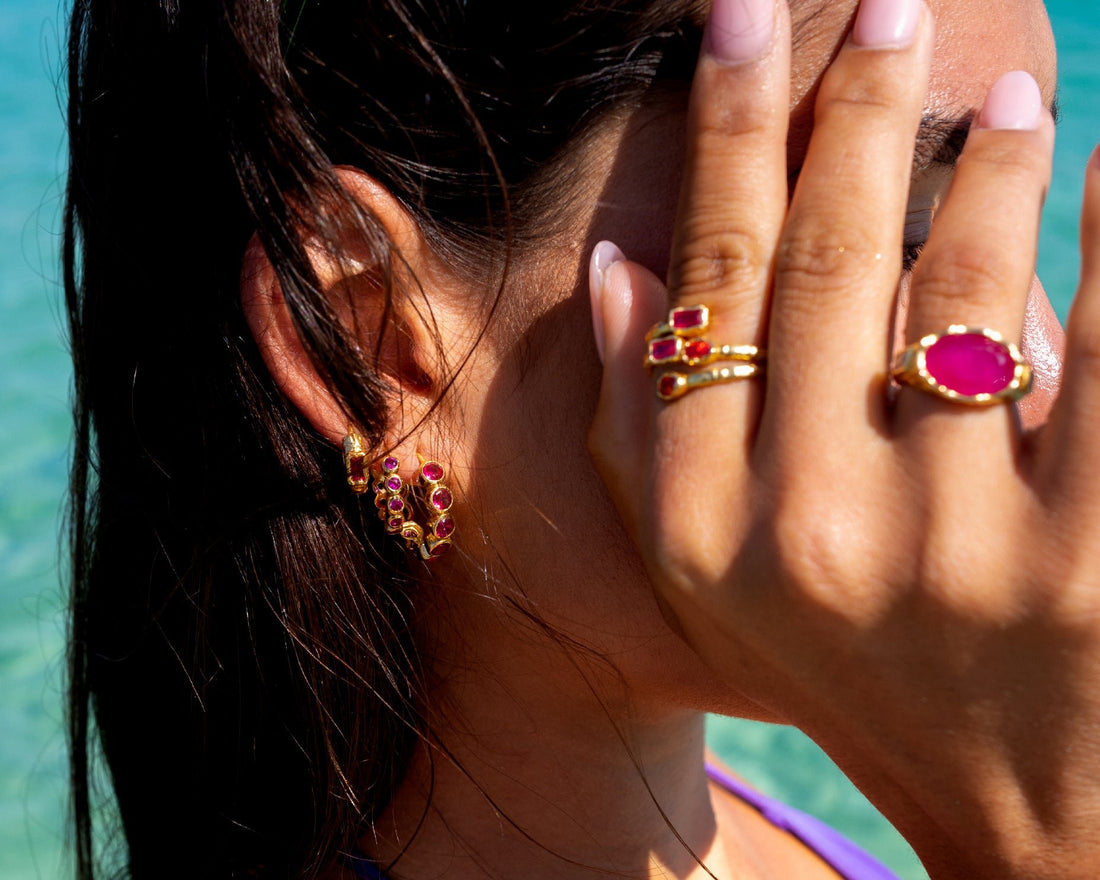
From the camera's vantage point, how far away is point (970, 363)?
3.12 feet

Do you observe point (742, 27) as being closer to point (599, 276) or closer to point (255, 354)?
point (599, 276)

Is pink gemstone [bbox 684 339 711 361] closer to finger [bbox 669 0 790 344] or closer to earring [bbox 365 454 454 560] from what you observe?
finger [bbox 669 0 790 344]

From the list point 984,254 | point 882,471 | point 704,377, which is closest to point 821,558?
point 882,471

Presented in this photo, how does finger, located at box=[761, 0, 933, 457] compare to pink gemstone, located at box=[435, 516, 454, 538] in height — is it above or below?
above

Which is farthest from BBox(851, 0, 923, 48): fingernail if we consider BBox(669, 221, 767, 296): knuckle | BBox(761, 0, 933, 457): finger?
BBox(669, 221, 767, 296): knuckle

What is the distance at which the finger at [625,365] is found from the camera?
1082 millimetres

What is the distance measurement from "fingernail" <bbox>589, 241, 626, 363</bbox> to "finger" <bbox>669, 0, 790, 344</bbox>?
89 mm

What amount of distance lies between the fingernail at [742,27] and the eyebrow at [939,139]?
0.20m

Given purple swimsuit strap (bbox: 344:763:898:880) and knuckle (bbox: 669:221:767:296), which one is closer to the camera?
knuckle (bbox: 669:221:767:296)

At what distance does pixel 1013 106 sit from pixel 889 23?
0.15 meters

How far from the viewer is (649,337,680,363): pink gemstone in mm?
1026

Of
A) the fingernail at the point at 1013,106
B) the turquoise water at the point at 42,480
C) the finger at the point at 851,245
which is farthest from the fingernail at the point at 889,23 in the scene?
the turquoise water at the point at 42,480

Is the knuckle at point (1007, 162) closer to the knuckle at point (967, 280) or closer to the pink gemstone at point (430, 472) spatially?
the knuckle at point (967, 280)

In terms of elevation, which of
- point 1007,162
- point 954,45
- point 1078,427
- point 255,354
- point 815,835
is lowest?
point 815,835
